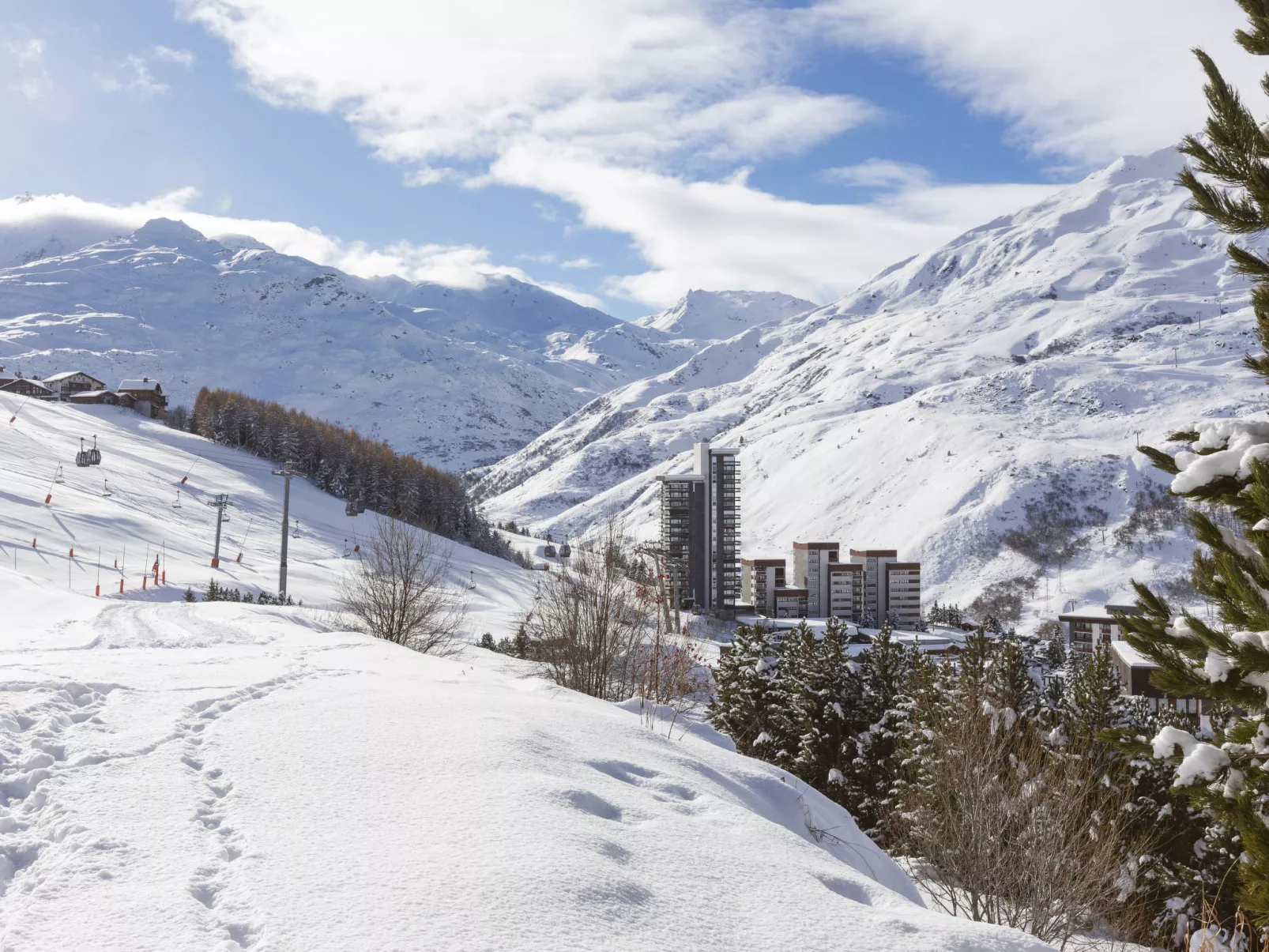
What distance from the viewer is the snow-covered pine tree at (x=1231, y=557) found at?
5.00 meters

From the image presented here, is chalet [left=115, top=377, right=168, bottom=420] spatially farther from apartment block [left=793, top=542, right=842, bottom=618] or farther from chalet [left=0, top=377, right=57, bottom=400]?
apartment block [left=793, top=542, right=842, bottom=618]

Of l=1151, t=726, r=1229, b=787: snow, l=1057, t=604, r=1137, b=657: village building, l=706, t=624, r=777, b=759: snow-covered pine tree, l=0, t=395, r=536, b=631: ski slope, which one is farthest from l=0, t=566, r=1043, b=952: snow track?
l=1057, t=604, r=1137, b=657: village building

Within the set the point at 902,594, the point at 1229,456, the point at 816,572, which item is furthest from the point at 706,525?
the point at 1229,456

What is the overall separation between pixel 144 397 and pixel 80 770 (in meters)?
140

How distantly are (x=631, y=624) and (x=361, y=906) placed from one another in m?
20.1

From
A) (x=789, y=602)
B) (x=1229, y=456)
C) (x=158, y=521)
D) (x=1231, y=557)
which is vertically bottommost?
(x=789, y=602)

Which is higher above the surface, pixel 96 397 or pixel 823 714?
pixel 96 397

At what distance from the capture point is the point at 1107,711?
23734mm

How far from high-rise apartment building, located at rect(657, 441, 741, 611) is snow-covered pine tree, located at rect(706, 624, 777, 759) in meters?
65.4

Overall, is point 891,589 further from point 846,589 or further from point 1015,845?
point 1015,845

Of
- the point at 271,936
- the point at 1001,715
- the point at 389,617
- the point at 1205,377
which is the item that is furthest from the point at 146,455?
the point at 1205,377

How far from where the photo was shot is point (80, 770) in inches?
285

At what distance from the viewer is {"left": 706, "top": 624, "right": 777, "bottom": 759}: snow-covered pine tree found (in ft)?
117

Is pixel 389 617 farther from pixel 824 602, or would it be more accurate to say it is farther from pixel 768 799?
pixel 824 602
